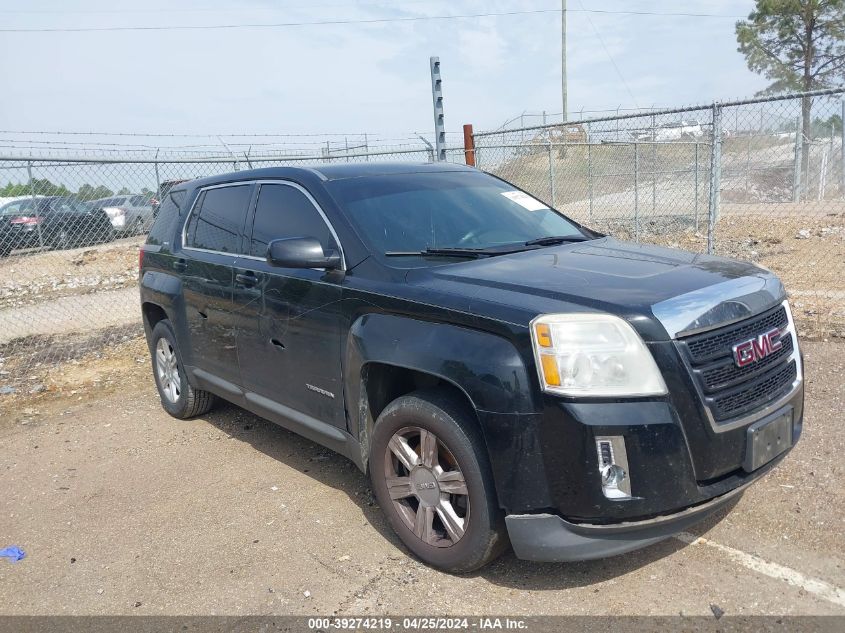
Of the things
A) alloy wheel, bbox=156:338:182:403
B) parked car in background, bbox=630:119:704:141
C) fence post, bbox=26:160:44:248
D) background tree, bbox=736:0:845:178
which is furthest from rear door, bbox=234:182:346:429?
background tree, bbox=736:0:845:178

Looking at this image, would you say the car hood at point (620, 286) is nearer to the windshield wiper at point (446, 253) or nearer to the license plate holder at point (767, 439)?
the windshield wiper at point (446, 253)

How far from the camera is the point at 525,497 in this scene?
2.78m

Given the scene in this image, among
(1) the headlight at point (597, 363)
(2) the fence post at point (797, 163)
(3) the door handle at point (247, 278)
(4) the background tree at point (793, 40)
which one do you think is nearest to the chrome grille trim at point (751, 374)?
(1) the headlight at point (597, 363)

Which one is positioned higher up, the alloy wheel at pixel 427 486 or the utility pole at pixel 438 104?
the utility pole at pixel 438 104

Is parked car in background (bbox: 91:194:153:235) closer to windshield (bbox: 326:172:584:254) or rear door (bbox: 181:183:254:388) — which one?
rear door (bbox: 181:183:254:388)

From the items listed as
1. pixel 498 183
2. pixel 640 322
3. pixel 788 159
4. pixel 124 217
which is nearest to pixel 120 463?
pixel 498 183

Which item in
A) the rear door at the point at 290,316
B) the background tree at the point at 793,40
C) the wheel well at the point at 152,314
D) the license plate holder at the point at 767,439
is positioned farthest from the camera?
the background tree at the point at 793,40

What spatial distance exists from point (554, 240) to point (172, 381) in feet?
11.0

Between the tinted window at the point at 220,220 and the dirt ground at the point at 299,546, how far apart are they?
1441 millimetres

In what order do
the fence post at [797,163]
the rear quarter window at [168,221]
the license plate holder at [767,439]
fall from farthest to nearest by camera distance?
the fence post at [797,163], the rear quarter window at [168,221], the license plate holder at [767,439]

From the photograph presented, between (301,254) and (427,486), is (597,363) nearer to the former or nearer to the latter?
(427,486)

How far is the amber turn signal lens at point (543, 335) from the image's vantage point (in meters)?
2.70

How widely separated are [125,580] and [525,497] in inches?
79.4

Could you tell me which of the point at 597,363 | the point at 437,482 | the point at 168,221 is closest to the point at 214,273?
the point at 168,221
